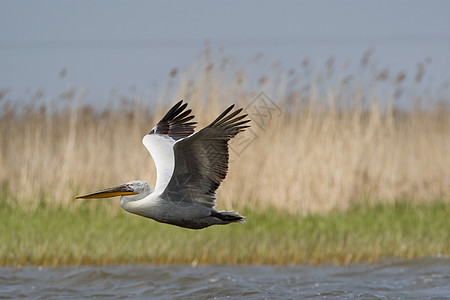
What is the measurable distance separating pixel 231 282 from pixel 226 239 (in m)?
1.11

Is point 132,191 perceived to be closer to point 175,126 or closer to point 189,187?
point 189,187

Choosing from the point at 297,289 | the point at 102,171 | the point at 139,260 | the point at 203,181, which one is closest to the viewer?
the point at 203,181

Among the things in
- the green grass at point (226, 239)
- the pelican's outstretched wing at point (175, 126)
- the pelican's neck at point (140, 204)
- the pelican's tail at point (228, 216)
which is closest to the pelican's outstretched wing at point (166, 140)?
the pelican's outstretched wing at point (175, 126)

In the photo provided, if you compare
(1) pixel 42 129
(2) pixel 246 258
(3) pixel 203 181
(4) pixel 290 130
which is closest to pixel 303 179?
(4) pixel 290 130

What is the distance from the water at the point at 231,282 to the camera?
7.09 m

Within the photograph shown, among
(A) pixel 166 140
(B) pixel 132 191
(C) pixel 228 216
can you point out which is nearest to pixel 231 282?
(A) pixel 166 140

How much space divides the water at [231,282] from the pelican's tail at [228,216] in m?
2.54

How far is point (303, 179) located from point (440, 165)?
2686mm

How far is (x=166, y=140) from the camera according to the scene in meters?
5.20

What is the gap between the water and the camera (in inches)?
279

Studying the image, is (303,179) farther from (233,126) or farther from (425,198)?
(233,126)

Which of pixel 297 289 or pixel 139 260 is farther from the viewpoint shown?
pixel 139 260

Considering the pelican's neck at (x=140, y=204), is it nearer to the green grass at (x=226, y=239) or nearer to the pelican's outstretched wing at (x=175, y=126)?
the pelican's outstretched wing at (x=175, y=126)

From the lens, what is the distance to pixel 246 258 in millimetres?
7949
